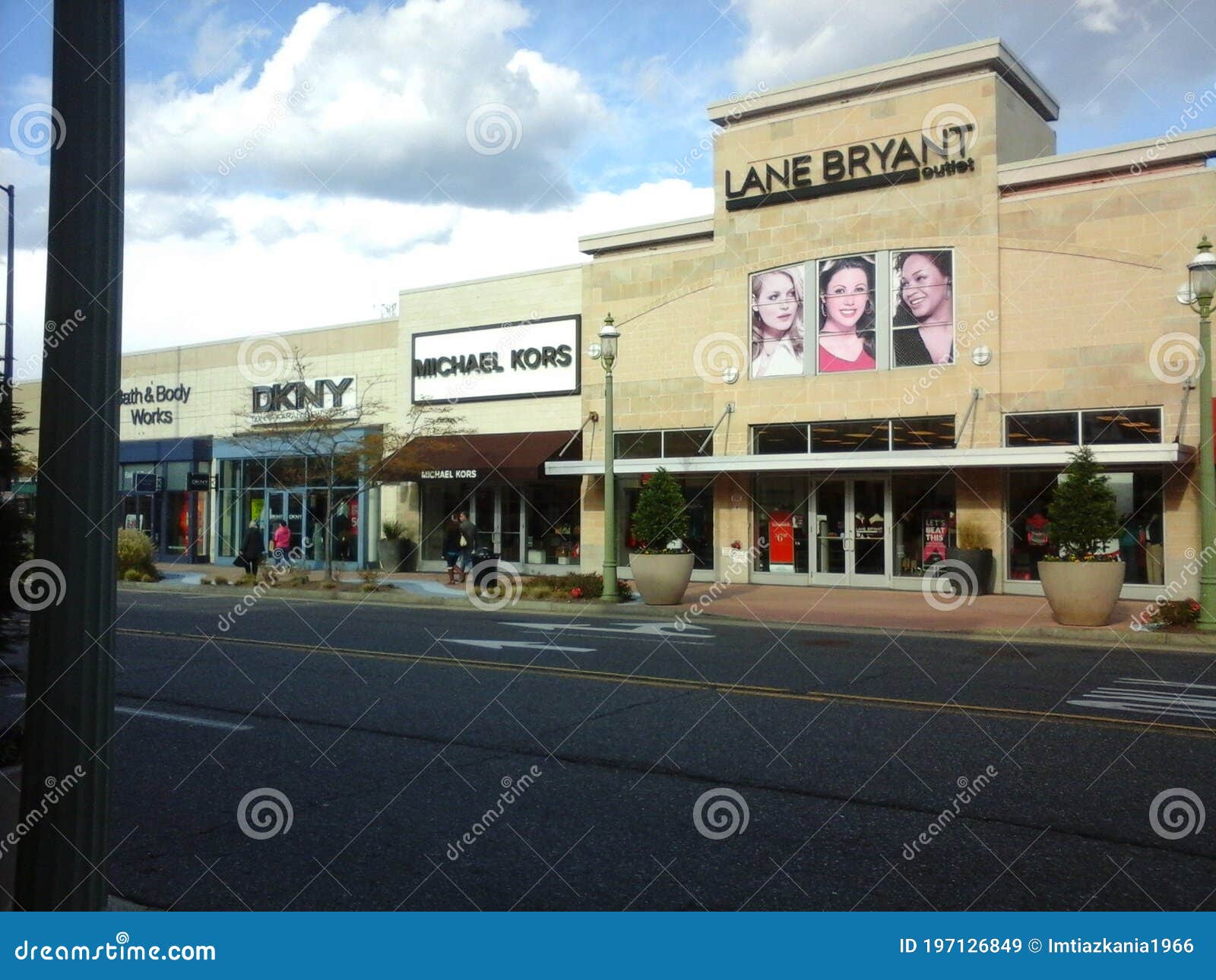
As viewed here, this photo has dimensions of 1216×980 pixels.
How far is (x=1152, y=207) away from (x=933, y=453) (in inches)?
237

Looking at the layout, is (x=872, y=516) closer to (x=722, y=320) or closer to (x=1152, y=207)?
(x=722, y=320)

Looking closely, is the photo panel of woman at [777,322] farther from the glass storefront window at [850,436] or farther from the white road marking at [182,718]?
the white road marking at [182,718]

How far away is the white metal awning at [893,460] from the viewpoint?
19.4 m

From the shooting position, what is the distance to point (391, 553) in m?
29.9

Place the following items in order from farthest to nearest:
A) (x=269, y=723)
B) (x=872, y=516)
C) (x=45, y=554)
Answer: (x=872, y=516), (x=269, y=723), (x=45, y=554)

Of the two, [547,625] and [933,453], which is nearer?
[547,625]

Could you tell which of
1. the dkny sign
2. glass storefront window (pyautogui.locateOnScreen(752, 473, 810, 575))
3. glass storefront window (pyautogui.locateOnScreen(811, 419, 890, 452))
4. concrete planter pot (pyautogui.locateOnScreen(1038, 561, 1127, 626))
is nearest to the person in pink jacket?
the dkny sign

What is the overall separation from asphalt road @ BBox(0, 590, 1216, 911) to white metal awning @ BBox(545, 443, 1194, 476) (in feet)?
25.1

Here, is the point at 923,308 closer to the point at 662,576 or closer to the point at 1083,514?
the point at 1083,514

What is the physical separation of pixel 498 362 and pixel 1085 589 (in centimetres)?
1713

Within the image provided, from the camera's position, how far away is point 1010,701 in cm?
976

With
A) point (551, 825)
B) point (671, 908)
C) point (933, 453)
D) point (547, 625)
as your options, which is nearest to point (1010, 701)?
point (551, 825)

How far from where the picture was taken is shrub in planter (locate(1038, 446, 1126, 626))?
16.1 metres

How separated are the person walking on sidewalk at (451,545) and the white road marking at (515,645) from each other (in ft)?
37.2
